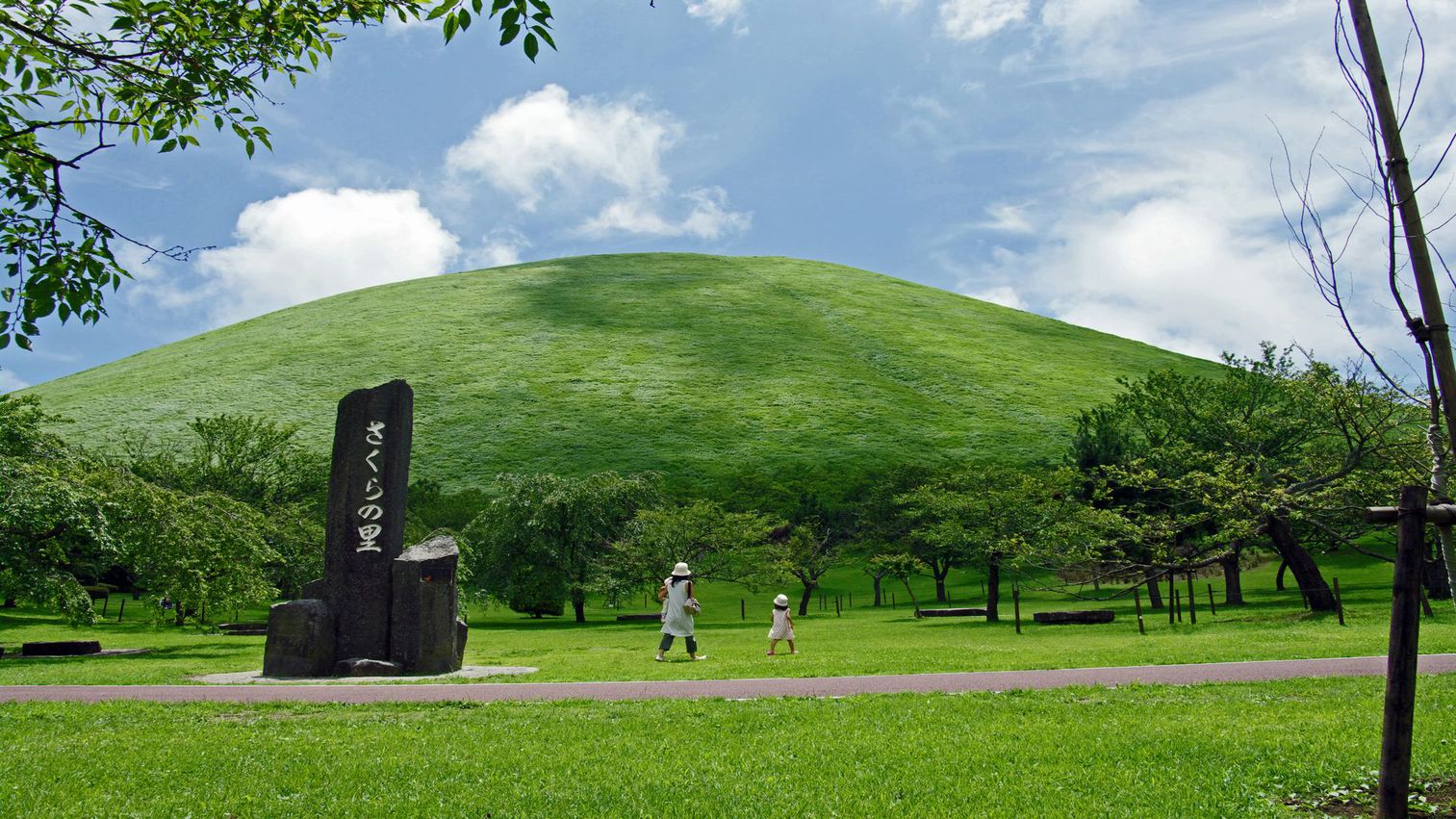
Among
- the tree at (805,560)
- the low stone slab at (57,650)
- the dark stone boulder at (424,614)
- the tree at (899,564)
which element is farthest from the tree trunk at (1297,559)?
the low stone slab at (57,650)

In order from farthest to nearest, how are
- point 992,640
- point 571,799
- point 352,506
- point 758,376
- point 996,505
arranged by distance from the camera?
point 758,376, point 996,505, point 992,640, point 352,506, point 571,799

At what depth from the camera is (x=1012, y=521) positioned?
39031mm

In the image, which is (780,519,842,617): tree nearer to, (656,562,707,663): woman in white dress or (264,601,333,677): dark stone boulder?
(656,562,707,663): woman in white dress

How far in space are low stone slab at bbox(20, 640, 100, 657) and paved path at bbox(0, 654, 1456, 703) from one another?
10.1m

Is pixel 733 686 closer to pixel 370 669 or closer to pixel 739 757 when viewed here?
pixel 739 757

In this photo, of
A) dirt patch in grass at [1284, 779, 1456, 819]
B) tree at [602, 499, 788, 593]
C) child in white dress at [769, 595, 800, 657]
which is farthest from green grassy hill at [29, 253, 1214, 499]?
dirt patch in grass at [1284, 779, 1456, 819]

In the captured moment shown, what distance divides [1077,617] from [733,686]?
77.6ft

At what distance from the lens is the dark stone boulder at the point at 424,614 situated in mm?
17547

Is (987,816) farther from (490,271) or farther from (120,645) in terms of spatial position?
(490,271)

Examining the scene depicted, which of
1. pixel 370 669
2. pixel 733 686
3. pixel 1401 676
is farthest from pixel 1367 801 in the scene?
pixel 370 669

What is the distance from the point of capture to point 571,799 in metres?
6.64

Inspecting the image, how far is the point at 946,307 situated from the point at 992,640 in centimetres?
11890

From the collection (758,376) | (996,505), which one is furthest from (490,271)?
(996,505)

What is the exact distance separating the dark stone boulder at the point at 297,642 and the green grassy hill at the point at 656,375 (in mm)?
66272
